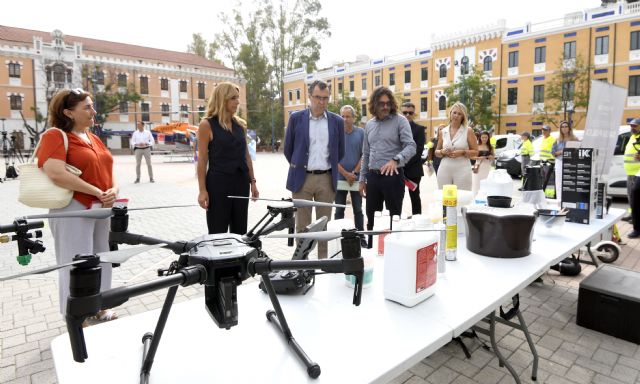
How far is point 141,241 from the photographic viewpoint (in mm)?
1274

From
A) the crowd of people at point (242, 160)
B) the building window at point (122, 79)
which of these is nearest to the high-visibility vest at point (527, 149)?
the crowd of people at point (242, 160)

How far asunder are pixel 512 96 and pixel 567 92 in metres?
4.75

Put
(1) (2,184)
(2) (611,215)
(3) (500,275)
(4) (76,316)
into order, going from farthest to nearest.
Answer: (1) (2,184) → (2) (611,215) → (3) (500,275) → (4) (76,316)

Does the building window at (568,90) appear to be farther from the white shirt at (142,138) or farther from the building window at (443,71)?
the white shirt at (142,138)

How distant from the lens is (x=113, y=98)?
4222 centimetres

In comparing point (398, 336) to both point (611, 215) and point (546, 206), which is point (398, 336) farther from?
point (611, 215)

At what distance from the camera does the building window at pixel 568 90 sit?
3139 cm

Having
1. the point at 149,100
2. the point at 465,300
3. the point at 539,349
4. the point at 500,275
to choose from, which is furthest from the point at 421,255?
the point at 149,100

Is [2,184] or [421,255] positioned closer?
[421,255]

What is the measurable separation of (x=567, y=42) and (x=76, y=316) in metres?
39.0

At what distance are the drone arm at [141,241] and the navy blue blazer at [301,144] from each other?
273cm

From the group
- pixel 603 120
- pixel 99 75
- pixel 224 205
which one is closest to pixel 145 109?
pixel 99 75

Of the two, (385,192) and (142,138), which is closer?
(385,192)

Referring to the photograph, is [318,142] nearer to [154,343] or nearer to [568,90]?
[154,343]
